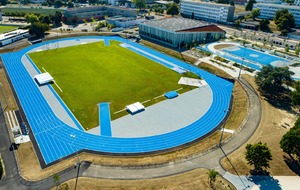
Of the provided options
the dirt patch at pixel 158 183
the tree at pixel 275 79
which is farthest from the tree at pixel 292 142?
the tree at pixel 275 79

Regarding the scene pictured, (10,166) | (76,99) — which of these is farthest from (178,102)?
(10,166)

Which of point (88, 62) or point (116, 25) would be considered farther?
point (116, 25)

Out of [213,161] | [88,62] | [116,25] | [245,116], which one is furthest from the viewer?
[116,25]

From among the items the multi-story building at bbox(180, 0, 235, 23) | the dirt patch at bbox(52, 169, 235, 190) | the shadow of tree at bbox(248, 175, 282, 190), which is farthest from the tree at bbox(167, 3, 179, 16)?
the dirt patch at bbox(52, 169, 235, 190)

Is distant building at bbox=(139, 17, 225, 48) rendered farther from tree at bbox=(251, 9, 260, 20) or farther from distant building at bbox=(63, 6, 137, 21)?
tree at bbox=(251, 9, 260, 20)

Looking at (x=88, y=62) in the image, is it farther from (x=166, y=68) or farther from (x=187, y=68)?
(x=187, y=68)

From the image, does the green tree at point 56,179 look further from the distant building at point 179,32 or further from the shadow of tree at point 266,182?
the distant building at point 179,32
